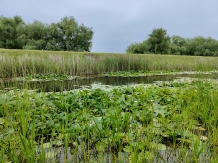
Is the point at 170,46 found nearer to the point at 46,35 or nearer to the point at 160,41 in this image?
the point at 160,41

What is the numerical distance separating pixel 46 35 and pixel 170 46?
76.8ft

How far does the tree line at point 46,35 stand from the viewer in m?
28.5

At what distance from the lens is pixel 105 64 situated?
10.1 m

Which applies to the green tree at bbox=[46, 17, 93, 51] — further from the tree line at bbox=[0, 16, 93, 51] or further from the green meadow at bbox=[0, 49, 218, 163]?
the green meadow at bbox=[0, 49, 218, 163]

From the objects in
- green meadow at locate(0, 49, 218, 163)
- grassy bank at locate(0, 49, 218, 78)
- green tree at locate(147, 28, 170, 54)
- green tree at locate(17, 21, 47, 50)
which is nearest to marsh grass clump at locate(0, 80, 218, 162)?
green meadow at locate(0, 49, 218, 163)

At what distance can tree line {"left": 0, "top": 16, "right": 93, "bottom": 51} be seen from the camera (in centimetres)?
2852

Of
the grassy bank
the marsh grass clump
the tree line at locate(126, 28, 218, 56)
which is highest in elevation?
the tree line at locate(126, 28, 218, 56)

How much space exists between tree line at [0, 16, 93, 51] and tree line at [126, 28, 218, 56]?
10415mm

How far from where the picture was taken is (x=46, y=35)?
3050 centimetres

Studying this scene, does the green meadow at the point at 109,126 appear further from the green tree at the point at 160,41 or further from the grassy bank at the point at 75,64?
the green tree at the point at 160,41

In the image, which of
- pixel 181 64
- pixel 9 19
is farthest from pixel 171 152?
pixel 9 19

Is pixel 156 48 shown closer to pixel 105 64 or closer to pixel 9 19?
pixel 105 64

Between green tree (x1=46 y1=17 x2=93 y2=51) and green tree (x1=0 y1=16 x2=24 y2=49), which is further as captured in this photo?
green tree (x1=46 y1=17 x2=93 y2=51)

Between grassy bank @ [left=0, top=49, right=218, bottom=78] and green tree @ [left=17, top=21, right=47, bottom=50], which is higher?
green tree @ [left=17, top=21, right=47, bottom=50]
